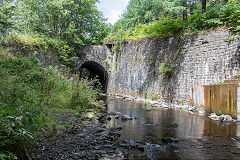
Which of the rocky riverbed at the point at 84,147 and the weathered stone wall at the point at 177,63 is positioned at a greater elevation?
the weathered stone wall at the point at 177,63

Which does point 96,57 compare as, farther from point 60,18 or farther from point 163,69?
point 163,69

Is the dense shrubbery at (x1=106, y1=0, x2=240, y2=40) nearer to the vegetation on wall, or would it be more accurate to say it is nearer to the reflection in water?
the vegetation on wall

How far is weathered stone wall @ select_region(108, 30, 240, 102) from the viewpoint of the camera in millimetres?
8664

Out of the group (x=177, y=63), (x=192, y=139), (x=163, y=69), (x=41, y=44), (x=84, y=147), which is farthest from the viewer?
(x=41, y=44)

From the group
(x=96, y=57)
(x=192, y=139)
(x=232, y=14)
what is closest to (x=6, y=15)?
(x=96, y=57)

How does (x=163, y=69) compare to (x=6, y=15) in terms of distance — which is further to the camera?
(x=6, y=15)

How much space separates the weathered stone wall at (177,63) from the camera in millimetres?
8664

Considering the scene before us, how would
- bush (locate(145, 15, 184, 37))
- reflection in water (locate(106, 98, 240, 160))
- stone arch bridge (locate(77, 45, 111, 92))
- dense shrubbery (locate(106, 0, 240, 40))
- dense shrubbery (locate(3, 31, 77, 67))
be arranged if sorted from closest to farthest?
reflection in water (locate(106, 98, 240, 160)) → dense shrubbery (locate(106, 0, 240, 40)) → bush (locate(145, 15, 184, 37)) → dense shrubbery (locate(3, 31, 77, 67)) → stone arch bridge (locate(77, 45, 111, 92))

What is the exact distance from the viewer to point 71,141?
3.35 metres

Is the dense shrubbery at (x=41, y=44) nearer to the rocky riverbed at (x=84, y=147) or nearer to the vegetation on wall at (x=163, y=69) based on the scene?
the vegetation on wall at (x=163, y=69)

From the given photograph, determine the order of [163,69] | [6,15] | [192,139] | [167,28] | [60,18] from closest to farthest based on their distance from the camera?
1. [192,139]
2. [163,69]
3. [167,28]
4. [6,15]
5. [60,18]

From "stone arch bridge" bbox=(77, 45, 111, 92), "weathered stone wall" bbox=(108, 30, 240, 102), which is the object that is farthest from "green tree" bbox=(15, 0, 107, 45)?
"weathered stone wall" bbox=(108, 30, 240, 102)

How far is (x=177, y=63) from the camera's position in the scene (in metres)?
11.5

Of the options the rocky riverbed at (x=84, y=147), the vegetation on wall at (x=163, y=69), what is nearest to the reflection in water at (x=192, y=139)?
the rocky riverbed at (x=84, y=147)
